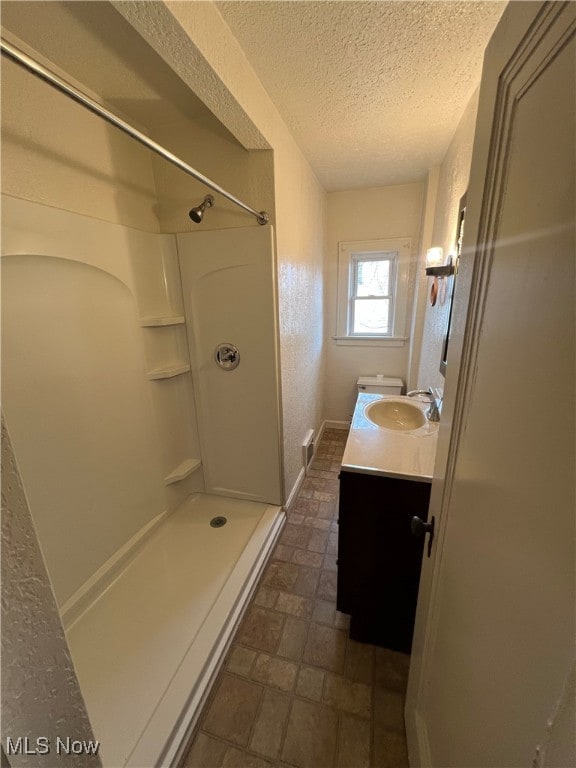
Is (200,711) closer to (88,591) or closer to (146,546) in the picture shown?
(88,591)

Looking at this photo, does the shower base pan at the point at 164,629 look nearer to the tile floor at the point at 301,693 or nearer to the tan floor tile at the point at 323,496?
the tile floor at the point at 301,693

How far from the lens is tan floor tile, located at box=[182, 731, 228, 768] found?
1.02 m

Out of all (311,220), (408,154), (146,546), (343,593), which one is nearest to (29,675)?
(343,593)

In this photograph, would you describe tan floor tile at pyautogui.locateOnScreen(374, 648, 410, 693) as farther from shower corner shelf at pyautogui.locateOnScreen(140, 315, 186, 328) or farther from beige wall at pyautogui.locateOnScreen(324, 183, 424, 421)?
beige wall at pyautogui.locateOnScreen(324, 183, 424, 421)

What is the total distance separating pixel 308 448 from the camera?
2627 millimetres

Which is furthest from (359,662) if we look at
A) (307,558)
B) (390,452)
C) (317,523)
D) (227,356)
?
(227,356)

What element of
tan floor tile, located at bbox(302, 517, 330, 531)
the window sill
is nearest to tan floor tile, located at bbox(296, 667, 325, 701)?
tan floor tile, located at bbox(302, 517, 330, 531)

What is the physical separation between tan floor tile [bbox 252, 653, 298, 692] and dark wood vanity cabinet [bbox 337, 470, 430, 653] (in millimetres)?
323

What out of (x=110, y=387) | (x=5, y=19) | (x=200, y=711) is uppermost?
(x=5, y=19)

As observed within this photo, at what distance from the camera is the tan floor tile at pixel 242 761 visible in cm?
102

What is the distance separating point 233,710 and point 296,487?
133 cm

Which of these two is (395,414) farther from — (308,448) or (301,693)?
(301,693)

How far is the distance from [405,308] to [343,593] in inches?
98.2

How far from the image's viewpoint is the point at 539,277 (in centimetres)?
38
